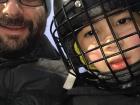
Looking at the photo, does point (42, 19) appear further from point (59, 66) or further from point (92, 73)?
point (92, 73)

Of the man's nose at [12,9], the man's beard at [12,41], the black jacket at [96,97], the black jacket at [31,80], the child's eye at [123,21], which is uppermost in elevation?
the man's nose at [12,9]

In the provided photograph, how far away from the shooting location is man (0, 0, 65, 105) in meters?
1.69

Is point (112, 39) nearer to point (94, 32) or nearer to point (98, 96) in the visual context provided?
point (94, 32)

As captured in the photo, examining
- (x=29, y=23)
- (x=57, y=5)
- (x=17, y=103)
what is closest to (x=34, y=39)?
(x=29, y=23)

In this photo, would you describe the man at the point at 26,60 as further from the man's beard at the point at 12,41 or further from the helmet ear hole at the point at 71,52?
the helmet ear hole at the point at 71,52

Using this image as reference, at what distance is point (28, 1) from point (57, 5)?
0.88ft

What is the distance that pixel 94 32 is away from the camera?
1527mm

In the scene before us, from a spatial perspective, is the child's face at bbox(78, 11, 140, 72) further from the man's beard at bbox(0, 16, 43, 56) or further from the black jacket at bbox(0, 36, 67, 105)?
the man's beard at bbox(0, 16, 43, 56)

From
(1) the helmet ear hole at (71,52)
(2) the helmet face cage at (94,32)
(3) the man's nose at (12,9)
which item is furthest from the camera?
(3) the man's nose at (12,9)

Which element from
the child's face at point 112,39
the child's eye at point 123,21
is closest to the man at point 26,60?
the child's face at point 112,39

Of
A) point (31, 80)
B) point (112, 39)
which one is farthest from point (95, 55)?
point (31, 80)

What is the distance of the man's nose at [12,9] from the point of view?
1.82 metres

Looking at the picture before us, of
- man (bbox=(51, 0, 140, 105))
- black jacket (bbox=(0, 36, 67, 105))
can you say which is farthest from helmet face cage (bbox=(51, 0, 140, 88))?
black jacket (bbox=(0, 36, 67, 105))

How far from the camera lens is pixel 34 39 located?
1951 millimetres
